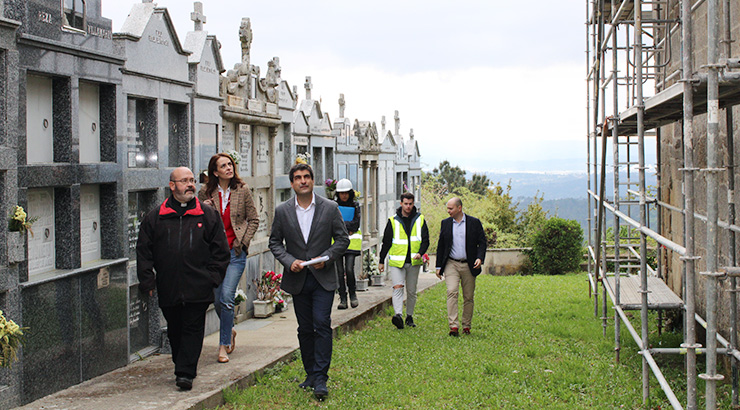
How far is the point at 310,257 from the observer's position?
689cm

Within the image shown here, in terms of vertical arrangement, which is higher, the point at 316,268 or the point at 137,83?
the point at 137,83

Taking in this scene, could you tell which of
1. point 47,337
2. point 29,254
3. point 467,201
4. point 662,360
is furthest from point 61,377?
point 467,201

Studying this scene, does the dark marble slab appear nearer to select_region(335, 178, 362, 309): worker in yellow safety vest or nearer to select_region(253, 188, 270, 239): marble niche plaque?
select_region(335, 178, 362, 309): worker in yellow safety vest

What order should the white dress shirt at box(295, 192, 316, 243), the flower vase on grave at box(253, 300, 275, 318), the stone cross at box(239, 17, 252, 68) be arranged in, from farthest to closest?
the stone cross at box(239, 17, 252, 68) → the flower vase on grave at box(253, 300, 275, 318) → the white dress shirt at box(295, 192, 316, 243)

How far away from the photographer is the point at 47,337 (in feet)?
21.4

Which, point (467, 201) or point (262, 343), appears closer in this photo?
point (262, 343)

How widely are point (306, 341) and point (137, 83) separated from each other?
11.9 feet

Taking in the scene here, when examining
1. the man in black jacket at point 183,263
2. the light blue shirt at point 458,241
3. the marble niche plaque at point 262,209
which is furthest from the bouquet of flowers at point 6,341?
the marble niche plaque at point 262,209

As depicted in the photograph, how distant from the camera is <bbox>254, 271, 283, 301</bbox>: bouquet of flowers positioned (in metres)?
12.0

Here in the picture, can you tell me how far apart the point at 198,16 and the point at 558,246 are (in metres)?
16.6

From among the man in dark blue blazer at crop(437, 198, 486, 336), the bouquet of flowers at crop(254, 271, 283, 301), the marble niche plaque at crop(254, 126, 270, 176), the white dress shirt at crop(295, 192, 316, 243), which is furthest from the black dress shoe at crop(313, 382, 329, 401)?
the marble niche plaque at crop(254, 126, 270, 176)

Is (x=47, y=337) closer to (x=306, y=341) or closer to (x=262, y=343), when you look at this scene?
(x=306, y=341)

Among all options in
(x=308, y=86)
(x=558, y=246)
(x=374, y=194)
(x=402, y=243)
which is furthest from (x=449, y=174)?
(x=402, y=243)

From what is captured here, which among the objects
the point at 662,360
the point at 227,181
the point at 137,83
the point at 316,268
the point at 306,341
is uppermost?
the point at 137,83
